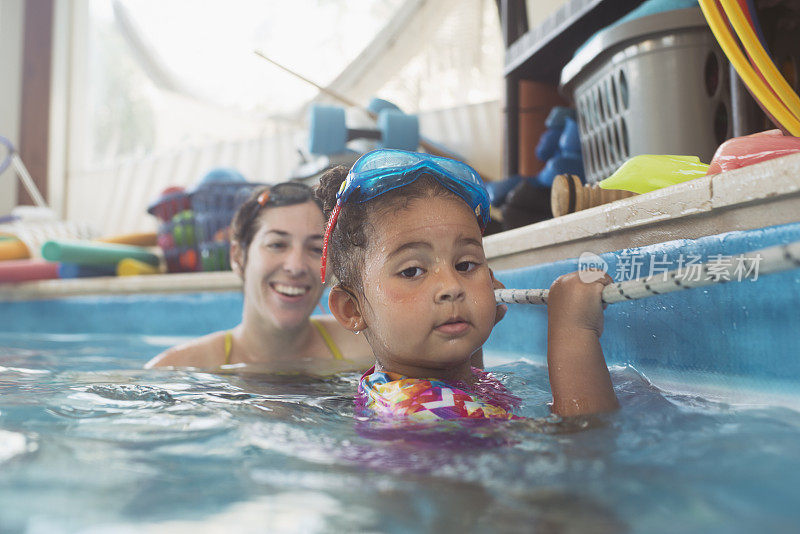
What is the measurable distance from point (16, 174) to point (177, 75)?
9.38 ft

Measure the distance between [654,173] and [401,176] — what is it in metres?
0.67

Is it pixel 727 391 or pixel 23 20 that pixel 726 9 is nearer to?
pixel 727 391

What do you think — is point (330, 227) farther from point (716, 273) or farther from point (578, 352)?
point (716, 273)

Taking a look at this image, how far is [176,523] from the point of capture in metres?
0.79

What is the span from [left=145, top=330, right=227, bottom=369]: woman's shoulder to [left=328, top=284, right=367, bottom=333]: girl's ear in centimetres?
113

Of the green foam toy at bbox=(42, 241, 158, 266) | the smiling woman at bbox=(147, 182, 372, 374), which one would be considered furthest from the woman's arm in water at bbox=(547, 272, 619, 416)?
the green foam toy at bbox=(42, 241, 158, 266)

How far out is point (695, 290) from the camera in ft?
4.83

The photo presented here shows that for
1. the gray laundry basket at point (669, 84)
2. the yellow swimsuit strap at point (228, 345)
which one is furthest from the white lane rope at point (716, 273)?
the yellow swimsuit strap at point (228, 345)

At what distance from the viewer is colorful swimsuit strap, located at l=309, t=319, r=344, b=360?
106 inches

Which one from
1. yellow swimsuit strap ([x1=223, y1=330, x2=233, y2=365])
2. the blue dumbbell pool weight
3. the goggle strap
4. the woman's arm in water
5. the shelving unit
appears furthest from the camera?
the blue dumbbell pool weight

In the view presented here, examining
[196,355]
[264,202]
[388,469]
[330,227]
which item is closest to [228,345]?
[196,355]

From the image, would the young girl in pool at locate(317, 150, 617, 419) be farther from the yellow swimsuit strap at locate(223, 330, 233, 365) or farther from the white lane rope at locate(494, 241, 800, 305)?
the yellow swimsuit strap at locate(223, 330, 233, 365)

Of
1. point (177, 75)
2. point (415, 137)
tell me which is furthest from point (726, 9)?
point (177, 75)

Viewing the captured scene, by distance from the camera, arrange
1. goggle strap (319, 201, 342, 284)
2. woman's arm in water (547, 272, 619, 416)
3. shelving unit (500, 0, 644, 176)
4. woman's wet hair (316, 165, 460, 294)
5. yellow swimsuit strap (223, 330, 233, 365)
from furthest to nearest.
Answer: shelving unit (500, 0, 644, 176) < yellow swimsuit strap (223, 330, 233, 365) < goggle strap (319, 201, 342, 284) < woman's wet hair (316, 165, 460, 294) < woman's arm in water (547, 272, 619, 416)
